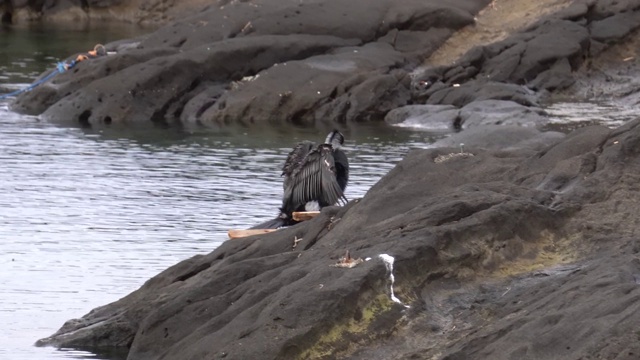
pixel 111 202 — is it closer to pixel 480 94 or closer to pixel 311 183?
pixel 311 183

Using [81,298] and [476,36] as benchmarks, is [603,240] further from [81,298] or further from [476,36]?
[476,36]

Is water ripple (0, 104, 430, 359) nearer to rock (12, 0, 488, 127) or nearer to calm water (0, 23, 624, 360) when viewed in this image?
calm water (0, 23, 624, 360)

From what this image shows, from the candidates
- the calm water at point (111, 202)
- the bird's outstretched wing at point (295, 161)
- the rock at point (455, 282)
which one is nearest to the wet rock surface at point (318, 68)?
the calm water at point (111, 202)

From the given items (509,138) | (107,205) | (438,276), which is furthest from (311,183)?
(107,205)

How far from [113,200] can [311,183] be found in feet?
21.8

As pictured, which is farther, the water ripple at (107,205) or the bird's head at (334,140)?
the bird's head at (334,140)

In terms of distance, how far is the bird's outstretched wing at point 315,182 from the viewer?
45.2ft

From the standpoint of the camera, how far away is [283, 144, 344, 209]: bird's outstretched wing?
13766 mm

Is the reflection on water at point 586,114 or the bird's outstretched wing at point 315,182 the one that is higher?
the bird's outstretched wing at point 315,182

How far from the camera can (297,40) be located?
30.2 meters

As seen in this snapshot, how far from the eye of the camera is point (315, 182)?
13828mm

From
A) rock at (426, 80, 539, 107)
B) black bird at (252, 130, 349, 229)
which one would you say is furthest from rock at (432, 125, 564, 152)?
rock at (426, 80, 539, 107)

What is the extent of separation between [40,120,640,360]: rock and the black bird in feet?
9.59

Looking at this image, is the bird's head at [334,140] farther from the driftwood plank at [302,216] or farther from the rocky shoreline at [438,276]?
the rocky shoreline at [438,276]
